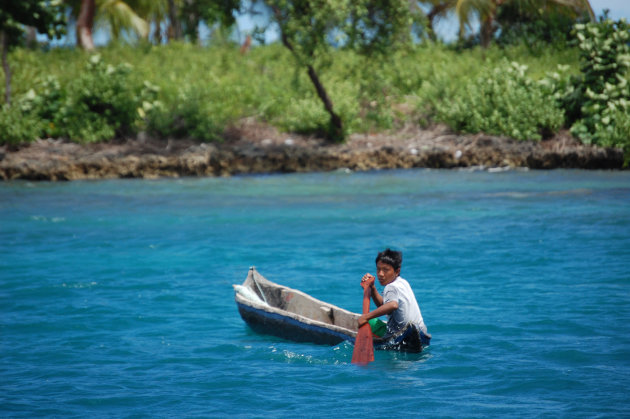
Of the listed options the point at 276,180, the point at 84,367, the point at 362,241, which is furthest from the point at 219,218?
the point at 84,367

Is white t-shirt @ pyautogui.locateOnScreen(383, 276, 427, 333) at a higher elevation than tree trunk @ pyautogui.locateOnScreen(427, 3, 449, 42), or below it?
below

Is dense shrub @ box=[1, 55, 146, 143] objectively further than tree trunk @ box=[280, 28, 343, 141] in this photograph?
Yes

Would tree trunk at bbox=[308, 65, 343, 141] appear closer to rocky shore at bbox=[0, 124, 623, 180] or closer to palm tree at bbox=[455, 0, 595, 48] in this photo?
rocky shore at bbox=[0, 124, 623, 180]

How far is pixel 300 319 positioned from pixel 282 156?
18.0m

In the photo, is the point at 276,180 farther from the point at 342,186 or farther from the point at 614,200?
the point at 614,200

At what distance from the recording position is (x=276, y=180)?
79.9ft

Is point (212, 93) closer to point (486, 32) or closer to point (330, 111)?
point (330, 111)

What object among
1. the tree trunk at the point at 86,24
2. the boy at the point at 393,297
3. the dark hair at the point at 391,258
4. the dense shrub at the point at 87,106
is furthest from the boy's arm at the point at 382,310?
the tree trunk at the point at 86,24

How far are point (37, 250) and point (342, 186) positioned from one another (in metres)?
10.1

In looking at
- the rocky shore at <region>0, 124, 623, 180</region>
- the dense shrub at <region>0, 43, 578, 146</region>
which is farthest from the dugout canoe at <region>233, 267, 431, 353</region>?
the dense shrub at <region>0, 43, 578, 146</region>

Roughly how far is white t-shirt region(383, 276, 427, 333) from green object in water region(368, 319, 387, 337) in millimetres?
353

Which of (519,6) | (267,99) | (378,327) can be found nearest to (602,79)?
(519,6)

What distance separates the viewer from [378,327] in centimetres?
856

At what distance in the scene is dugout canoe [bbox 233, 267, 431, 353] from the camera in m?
8.27
